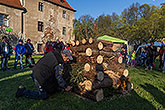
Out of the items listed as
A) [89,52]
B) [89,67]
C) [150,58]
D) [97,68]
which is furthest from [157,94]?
[150,58]

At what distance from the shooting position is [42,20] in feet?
68.0

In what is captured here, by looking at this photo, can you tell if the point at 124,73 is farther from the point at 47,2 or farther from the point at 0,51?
the point at 47,2

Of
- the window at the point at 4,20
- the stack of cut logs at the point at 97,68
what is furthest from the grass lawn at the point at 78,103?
the window at the point at 4,20

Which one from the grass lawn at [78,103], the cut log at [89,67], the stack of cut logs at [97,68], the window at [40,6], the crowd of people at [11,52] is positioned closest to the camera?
the grass lawn at [78,103]

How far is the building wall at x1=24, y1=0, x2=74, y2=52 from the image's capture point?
19.0 metres

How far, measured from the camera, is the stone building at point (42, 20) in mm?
18062

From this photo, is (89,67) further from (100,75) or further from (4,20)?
(4,20)

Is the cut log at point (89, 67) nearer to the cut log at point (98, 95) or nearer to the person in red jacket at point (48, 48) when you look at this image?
the cut log at point (98, 95)

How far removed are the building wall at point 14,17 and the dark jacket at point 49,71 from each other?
55.4 ft

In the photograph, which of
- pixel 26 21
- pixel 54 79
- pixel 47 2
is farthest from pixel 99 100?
pixel 47 2

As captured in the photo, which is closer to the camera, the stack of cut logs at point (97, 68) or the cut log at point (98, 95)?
the cut log at point (98, 95)

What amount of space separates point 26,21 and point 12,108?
1854cm

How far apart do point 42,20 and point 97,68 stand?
19.9m

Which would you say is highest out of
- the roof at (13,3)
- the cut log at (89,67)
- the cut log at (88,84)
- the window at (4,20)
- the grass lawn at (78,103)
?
the roof at (13,3)
